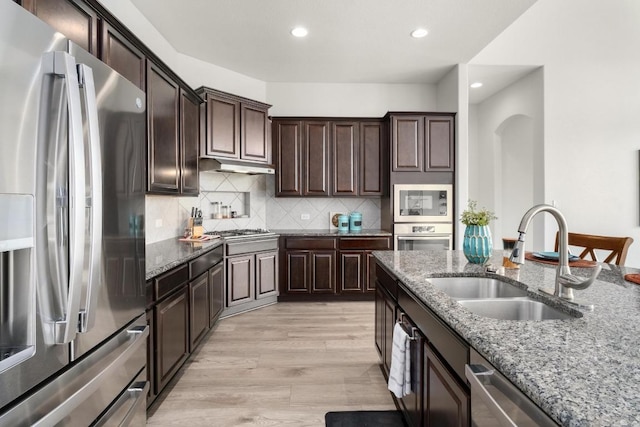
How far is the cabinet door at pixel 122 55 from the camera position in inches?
71.5

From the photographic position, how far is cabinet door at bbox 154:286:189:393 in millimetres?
1880

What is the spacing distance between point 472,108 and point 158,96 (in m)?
5.18

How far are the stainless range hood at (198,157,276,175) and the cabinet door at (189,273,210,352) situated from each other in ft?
4.00

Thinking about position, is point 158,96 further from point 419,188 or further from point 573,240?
point 573,240

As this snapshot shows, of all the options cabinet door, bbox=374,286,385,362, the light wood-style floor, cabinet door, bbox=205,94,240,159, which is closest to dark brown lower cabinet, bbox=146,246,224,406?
the light wood-style floor

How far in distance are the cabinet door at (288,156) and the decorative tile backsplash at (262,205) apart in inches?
12.1

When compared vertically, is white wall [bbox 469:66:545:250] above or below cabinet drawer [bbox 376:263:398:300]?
above

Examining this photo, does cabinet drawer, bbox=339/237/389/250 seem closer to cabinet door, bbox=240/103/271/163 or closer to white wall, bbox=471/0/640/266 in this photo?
cabinet door, bbox=240/103/271/163

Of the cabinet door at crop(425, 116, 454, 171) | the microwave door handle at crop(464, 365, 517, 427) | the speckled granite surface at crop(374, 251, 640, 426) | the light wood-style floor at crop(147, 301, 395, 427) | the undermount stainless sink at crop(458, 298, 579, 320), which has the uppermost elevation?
the cabinet door at crop(425, 116, 454, 171)

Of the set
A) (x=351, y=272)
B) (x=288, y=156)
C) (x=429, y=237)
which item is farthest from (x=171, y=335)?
(x=429, y=237)

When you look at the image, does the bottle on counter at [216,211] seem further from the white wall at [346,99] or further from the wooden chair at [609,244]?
the wooden chair at [609,244]

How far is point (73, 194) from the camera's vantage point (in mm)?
859

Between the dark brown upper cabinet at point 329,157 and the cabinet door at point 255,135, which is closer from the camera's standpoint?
the cabinet door at point 255,135

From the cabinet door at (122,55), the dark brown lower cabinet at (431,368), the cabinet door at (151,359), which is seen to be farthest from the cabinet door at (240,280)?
the dark brown lower cabinet at (431,368)
